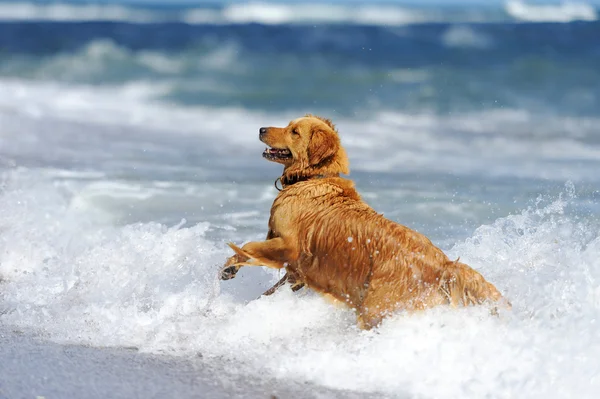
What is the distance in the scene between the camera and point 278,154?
18.0 feet

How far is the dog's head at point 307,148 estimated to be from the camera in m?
5.39

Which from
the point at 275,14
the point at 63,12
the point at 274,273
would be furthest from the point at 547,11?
the point at 274,273

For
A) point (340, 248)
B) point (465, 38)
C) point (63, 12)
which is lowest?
point (340, 248)

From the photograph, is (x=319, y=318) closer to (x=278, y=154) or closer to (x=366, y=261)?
Answer: (x=366, y=261)

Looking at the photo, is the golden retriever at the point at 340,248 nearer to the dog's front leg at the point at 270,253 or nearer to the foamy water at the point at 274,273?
the dog's front leg at the point at 270,253

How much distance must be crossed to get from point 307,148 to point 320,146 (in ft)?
0.27

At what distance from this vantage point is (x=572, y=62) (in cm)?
2178

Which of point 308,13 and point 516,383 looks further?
point 308,13

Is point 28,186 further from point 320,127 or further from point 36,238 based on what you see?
point 320,127

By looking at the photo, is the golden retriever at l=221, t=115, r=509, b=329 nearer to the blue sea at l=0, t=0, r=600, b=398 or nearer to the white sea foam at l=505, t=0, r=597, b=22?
the blue sea at l=0, t=0, r=600, b=398

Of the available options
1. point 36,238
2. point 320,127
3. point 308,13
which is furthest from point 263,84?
point 308,13

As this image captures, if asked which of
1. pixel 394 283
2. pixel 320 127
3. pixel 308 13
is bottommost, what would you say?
pixel 394 283

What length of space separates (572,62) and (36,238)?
1715 centimetres

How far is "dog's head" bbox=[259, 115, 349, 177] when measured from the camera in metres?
5.39
